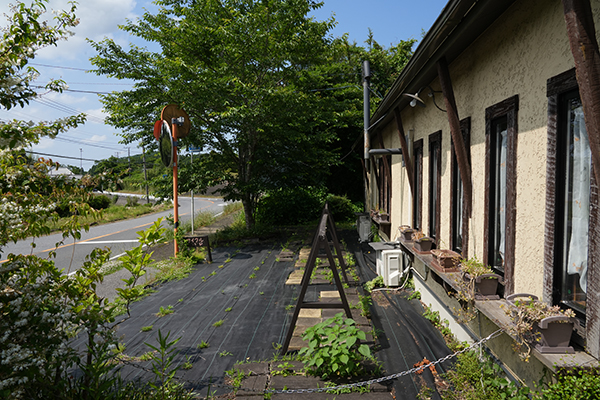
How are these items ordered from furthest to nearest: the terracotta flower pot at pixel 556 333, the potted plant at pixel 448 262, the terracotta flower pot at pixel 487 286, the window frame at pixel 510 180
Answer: the potted plant at pixel 448 262 < the terracotta flower pot at pixel 487 286 < the window frame at pixel 510 180 < the terracotta flower pot at pixel 556 333

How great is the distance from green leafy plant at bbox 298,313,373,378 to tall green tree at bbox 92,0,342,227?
25.7ft

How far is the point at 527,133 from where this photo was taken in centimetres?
311

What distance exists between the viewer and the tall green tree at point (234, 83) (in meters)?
10.6

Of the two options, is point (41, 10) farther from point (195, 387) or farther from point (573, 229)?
point (573, 229)

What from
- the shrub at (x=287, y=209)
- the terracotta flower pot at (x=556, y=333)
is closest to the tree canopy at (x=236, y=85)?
the shrub at (x=287, y=209)

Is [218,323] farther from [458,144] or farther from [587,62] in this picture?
[587,62]

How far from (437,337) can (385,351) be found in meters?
0.84

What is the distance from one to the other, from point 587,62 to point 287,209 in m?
15.0

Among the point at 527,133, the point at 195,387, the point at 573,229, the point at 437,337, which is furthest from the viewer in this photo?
the point at 437,337

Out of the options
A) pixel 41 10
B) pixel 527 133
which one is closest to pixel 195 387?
pixel 41 10

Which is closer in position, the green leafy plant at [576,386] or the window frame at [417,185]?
the green leafy plant at [576,386]

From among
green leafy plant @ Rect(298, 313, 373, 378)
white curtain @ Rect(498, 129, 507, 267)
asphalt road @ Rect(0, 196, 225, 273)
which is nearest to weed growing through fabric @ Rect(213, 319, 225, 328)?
green leafy plant @ Rect(298, 313, 373, 378)

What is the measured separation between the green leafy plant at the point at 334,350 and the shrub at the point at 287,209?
12838 mm

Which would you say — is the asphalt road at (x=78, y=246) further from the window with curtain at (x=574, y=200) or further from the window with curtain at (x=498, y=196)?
the window with curtain at (x=574, y=200)
